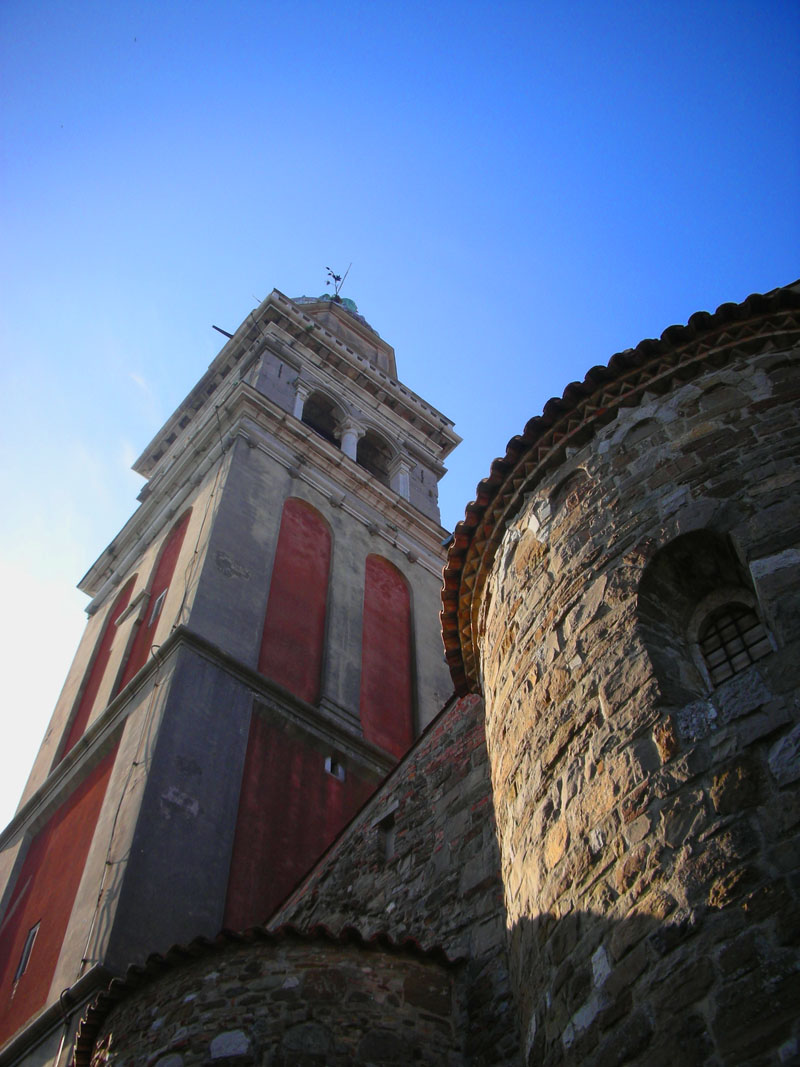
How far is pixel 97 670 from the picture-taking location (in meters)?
17.9

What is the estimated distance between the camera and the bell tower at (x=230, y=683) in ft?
33.9

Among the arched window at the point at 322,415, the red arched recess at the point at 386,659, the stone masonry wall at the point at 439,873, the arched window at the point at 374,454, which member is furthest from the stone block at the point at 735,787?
the arched window at the point at 322,415

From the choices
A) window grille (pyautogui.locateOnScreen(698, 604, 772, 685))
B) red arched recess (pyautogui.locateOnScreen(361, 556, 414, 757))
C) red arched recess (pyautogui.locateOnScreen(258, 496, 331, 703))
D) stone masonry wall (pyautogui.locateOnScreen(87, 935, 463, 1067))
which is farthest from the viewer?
red arched recess (pyautogui.locateOnScreen(361, 556, 414, 757))

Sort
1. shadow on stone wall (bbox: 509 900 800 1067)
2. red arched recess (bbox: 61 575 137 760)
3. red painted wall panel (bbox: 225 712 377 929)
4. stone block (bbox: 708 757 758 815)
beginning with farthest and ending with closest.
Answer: red arched recess (bbox: 61 575 137 760) < red painted wall panel (bbox: 225 712 377 929) < stone block (bbox: 708 757 758 815) < shadow on stone wall (bbox: 509 900 800 1067)

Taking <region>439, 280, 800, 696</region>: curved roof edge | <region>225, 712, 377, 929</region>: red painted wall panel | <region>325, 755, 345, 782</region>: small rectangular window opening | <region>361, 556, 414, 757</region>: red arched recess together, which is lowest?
<region>439, 280, 800, 696</region>: curved roof edge

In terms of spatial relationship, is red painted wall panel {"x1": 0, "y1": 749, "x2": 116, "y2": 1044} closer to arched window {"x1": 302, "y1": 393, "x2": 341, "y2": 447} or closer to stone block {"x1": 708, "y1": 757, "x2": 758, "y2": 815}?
stone block {"x1": 708, "y1": 757, "x2": 758, "y2": 815}

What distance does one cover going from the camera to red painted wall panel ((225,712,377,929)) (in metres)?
10.9

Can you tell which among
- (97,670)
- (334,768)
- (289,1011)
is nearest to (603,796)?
(289,1011)

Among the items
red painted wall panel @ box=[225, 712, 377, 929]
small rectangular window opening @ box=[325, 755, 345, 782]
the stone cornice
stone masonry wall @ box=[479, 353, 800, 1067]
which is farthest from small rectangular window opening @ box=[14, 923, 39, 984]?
stone masonry wall @ box=[479, 353, 800, 1067]

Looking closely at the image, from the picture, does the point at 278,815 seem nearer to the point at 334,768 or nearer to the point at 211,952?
the point at 334,768

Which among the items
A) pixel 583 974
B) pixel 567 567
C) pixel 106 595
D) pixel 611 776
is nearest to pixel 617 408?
pixel 567 567

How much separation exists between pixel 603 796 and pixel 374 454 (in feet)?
71.5

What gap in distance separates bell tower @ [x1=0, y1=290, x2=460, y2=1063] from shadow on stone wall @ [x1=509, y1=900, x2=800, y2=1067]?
5.99 m

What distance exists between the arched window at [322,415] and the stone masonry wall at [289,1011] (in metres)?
19.7
